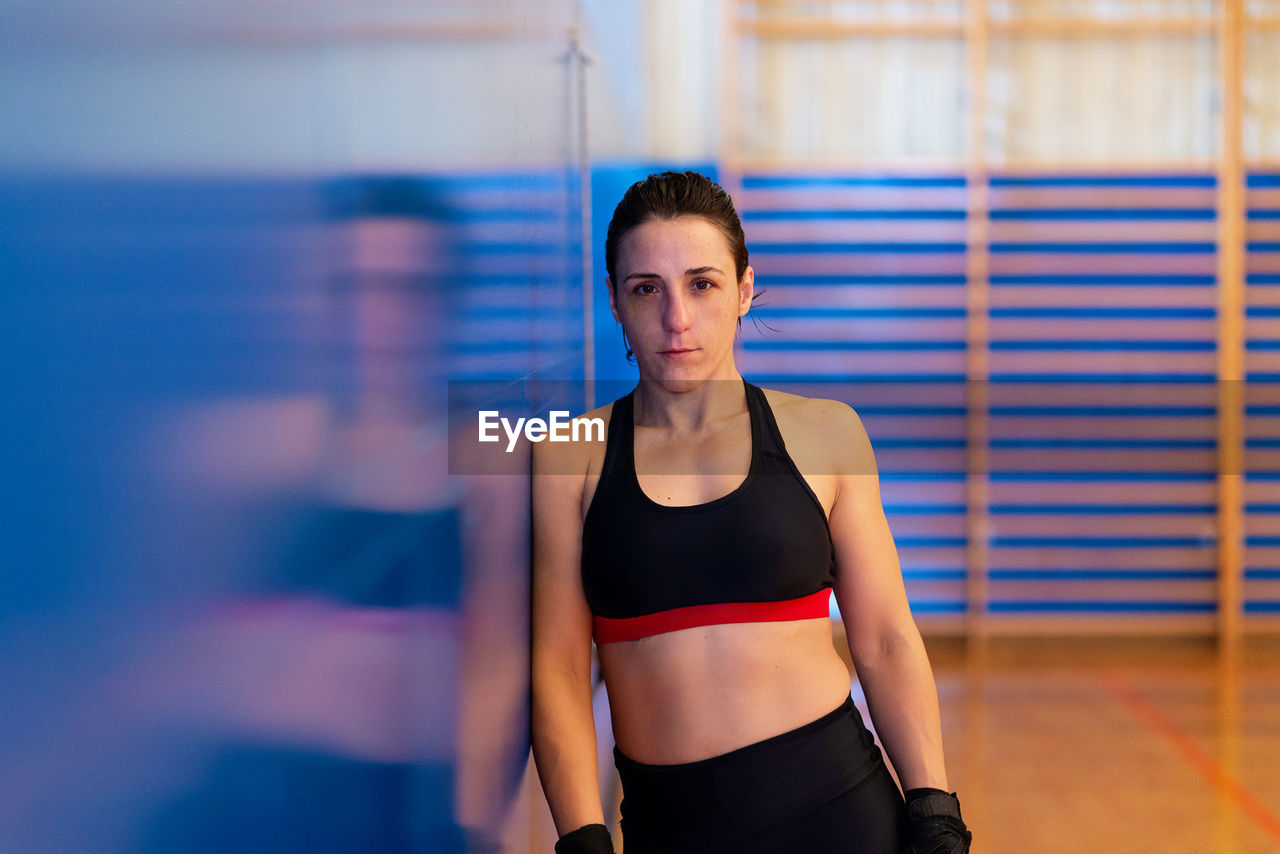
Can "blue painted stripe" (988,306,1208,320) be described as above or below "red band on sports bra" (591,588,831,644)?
above

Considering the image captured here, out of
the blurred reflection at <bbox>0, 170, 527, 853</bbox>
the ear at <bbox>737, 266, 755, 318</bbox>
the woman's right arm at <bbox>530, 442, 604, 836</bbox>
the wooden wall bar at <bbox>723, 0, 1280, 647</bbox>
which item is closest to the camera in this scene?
the blurred reflection at <bbox>0, 170, 527, 853</bbox>

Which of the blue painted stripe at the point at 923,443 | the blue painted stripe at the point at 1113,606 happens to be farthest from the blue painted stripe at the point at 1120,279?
the blue painted stripe at the point at 1113,606

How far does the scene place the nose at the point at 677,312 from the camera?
151 cm

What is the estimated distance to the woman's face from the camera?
59.9 inches

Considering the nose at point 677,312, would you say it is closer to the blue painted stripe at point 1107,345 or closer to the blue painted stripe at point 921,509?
the blue painted stripe at point 921,509

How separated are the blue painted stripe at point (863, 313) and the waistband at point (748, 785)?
4.08 metres

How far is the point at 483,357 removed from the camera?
4.04 feet

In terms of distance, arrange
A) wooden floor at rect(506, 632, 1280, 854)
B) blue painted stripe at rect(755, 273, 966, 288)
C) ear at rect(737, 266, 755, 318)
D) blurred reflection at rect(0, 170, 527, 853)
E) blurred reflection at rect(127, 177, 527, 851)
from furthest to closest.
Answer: blue painted stripe at rect(755, 273, 966, 288), wooden floor at rect(506, 632, 1280, 854), ear at rect(737, 266, 755, 318), blurred reflection at rect(127, 177, 527, 851), blurred reflection at rect(0, 170, 527, 853)

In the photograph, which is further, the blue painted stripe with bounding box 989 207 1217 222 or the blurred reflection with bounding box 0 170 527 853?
the blue painted stripe with bounding box 989 207 1217 222

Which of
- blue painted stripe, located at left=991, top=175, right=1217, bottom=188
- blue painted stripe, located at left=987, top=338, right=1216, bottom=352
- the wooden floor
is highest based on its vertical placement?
blue painted stripe, located at left=991, top=175, right=1217, bottom=188

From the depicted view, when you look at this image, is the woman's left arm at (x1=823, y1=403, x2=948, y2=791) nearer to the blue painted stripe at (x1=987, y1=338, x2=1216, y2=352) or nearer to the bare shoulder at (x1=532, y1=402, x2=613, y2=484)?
the bare shoulder at (x1=532, y1=402, x2=613, y2=484)

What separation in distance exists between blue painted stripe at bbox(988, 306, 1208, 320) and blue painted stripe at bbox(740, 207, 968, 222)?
1.74 ft

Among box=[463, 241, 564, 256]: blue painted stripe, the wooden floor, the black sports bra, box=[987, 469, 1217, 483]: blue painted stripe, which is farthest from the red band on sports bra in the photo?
box=[987, 469, 1217, 483]: blue painted stripe

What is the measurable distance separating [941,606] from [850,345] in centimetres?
135
